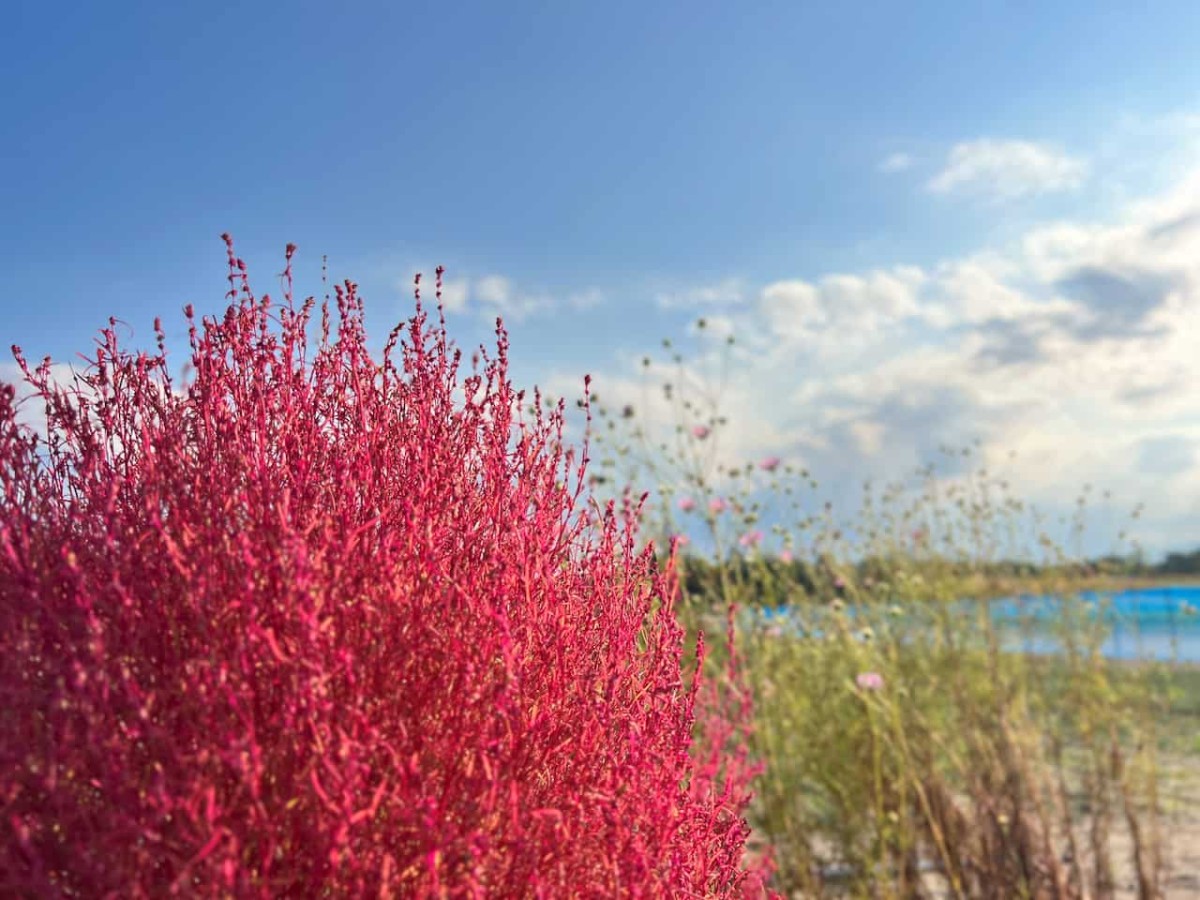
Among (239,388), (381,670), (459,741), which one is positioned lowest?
(459,741)

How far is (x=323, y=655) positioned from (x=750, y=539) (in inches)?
204

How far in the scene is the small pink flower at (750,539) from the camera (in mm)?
6574

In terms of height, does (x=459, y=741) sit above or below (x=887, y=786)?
above

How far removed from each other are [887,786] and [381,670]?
511 cm

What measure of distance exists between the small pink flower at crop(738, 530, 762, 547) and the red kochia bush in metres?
4.34

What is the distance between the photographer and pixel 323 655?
62.8 inches

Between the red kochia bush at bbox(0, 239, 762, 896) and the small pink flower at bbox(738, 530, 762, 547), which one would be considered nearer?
the red kochia bush at bbox(0, 239, 762, 896)

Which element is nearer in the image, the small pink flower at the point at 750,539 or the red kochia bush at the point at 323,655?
A: the red kochia bush at the point at 323,655

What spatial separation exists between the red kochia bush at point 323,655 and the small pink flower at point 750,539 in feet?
14.2

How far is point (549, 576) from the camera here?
1.94 metres

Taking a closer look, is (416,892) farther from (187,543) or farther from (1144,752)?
(1144,752)

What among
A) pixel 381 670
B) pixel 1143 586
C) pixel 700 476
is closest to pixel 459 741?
pixel 381 670

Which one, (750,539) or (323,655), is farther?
(750,539)

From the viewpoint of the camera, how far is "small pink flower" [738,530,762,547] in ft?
21.6
